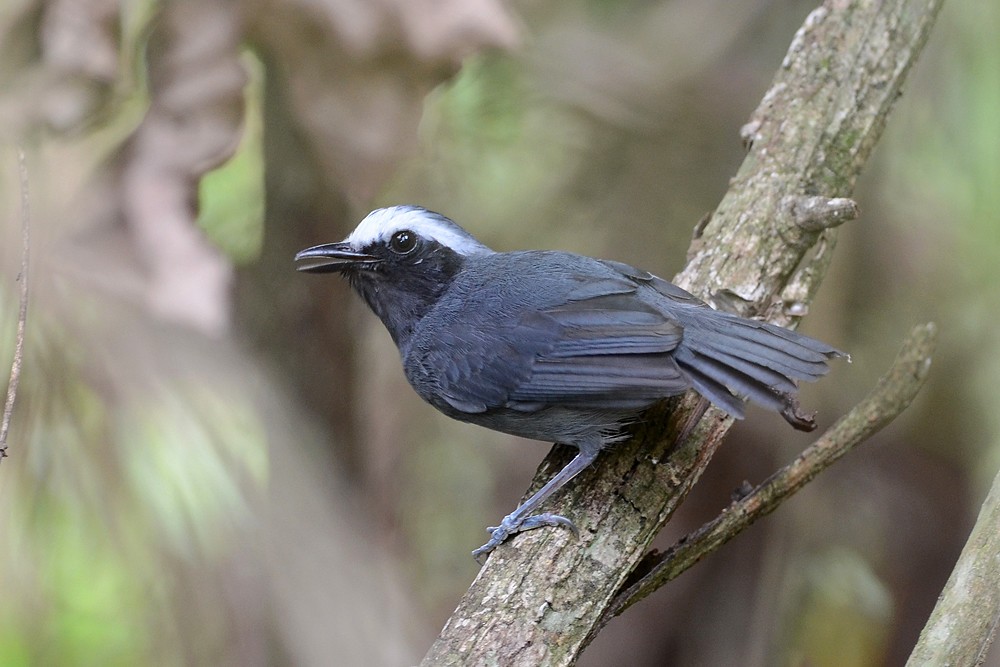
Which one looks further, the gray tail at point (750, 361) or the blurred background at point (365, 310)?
the blurred background at point (365, 310)

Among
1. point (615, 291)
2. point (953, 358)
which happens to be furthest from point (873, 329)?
point (615, 291)

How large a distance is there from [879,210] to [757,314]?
185cm

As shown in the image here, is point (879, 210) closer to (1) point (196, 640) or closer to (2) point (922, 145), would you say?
(2) point (922, 145)

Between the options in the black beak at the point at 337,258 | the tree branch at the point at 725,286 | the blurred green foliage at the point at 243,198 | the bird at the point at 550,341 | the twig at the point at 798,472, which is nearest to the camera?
the tree branch at the point at 725,286

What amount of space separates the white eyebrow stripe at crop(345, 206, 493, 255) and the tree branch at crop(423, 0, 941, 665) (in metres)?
Result: 0.81

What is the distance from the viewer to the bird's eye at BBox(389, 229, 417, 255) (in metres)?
3.16

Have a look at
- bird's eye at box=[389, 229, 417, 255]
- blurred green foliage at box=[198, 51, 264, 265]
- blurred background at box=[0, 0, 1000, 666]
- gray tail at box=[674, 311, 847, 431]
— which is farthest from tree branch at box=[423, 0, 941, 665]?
blurred green foliage at box=[198, 51, 264, 265]

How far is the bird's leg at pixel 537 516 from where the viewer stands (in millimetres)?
2527

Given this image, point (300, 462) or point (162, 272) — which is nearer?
point (162, 272)

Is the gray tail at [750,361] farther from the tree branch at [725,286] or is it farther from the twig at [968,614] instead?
the twig at [968,614]

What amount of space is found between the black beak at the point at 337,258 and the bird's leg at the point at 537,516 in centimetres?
100

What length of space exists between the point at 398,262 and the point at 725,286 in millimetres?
1119

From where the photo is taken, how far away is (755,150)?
10.8 feet

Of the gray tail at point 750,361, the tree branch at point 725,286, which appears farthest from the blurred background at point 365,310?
the gray tail at point 750,361
